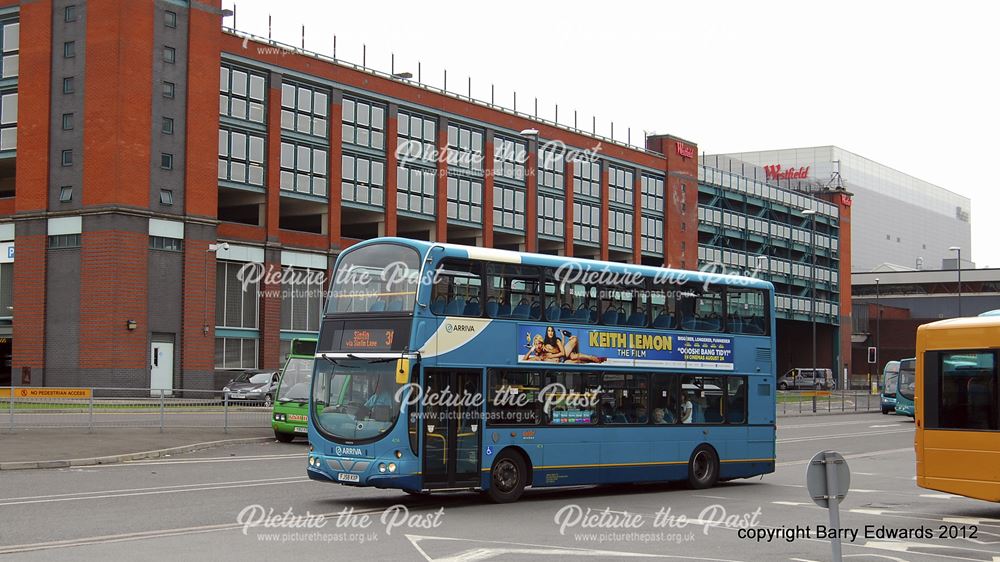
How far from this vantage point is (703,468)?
2078cm

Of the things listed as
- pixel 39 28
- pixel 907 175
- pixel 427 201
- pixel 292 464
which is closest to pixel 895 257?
pixel 907 175

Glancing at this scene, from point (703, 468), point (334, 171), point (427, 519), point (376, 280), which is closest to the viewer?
point (427, 519)

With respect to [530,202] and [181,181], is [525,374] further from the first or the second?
[530,202]

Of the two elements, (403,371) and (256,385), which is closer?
(403,371)

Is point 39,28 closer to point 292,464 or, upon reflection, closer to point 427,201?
point 427,201

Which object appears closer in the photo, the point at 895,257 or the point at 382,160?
the point at 382,160

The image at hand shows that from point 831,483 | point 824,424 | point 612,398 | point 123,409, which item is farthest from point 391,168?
point 831,483

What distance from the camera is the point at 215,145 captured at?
53625mm

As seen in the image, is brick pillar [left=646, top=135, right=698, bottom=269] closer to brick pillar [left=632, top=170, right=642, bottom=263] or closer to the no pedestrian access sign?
brick pillar [left=632, top=170, right=642, bottom=263]

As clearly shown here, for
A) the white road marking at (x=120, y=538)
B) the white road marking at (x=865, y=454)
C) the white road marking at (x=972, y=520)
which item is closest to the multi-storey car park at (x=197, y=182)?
the white road marking at (x=865, y=454)

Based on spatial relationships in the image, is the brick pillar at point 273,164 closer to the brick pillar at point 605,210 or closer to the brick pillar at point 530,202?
the brick pillar at point 530,202

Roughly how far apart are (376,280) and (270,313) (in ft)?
134

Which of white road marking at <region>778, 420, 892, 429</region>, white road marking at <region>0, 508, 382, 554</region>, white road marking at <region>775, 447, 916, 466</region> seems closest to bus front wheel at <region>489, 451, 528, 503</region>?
white road marking at <region>0, 508, 382, 554</region>

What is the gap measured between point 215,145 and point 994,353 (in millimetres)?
43531
